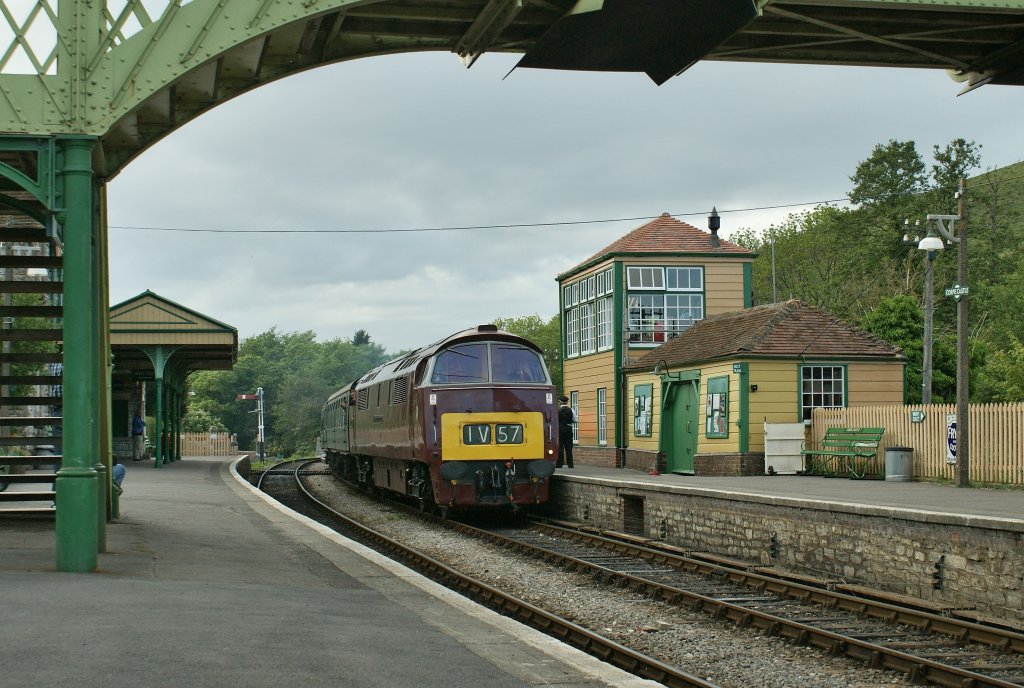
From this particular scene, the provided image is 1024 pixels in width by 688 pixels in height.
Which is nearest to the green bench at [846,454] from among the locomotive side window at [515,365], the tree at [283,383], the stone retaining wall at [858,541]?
the stone retaining wall at [858,541]

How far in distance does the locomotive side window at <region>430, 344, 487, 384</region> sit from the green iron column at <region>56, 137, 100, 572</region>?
868 cm

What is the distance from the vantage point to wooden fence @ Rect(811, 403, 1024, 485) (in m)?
17.7

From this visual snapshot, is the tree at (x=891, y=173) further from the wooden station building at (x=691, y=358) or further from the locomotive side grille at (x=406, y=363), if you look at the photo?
the locomotive side grille at (x=406, y=363)

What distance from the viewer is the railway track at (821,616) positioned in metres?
7.81

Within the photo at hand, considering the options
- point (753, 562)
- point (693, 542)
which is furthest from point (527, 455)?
point (753, 562)

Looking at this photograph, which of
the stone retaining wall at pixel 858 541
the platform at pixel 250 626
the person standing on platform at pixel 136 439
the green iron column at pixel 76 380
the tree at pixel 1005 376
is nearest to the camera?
the platform at pixel 250 626

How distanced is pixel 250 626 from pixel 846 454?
49.4ft

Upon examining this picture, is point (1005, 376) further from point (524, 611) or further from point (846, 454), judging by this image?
point (524, 611)

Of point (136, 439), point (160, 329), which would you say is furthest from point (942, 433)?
point (136, 439)

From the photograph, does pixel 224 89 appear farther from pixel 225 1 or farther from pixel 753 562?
pixel 753 562

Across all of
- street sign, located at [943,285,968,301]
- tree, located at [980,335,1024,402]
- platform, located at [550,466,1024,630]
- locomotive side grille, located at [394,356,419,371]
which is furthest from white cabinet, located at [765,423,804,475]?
tree, located at [980,335,1024,402]

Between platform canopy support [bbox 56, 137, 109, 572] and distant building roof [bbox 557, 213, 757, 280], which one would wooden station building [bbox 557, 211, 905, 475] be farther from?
platform canopy support [bbox 56, 137, 109, 572]

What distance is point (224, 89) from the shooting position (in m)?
12.4

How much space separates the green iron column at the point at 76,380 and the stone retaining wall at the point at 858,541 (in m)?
7.26
